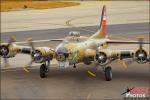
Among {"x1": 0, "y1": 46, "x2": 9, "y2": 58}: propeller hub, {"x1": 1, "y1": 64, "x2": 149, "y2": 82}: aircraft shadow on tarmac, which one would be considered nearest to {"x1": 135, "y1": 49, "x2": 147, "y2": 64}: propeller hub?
{"x1": 1, "y1": 64, "x2": 149, "y2": 82}: aircraft shadow on tarmac

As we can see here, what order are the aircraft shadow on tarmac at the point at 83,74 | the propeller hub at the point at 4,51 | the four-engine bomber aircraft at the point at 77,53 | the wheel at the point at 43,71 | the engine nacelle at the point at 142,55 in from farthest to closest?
1. the propeller hub at the point at 4,51
2. the aircraft shadow on tarmac at the point at 83,74
3. the wheel at the point at 43,71
4. the four-engine bomber aircraft at the point at 77,53
5. the engine nacelle at the point at 142,55

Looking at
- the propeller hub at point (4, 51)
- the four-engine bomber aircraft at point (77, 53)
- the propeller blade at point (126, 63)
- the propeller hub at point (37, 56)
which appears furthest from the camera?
the propeller hub at point (4, 51)

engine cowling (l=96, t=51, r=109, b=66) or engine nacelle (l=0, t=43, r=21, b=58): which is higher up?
engine nacelle (l=0, t=43, r=21, b=58)

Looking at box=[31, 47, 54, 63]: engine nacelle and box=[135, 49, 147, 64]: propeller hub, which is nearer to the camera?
box=[135, 49, 147, 64]: propeller hub

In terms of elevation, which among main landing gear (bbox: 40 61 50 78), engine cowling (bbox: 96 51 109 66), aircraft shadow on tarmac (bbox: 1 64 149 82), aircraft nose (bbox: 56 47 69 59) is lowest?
aircraft shadow on tarmac (bbox: 1 64 149 82)

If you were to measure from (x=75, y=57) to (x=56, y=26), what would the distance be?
3467 centimetres

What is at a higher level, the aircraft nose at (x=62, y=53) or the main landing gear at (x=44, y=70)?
the aircraft nose at (x=62, y=53)

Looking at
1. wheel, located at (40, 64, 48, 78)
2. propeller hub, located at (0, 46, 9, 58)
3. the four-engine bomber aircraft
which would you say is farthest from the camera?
propeller hub, located at (0, 46, 9, 58)

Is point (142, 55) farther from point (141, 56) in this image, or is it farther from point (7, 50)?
point (7, 50)

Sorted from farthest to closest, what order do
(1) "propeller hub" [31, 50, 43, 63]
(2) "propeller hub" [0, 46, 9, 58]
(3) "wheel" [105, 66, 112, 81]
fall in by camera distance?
(2) "propeller hub" [0, 46, 9, 58]
(1) "propeller hub" [31, 50, 43, 63]
(3) "wheel" [105, 66, 112, 81]

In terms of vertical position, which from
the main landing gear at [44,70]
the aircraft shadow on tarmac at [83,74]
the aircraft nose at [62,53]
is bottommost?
the aircraft shadow on tarmac at [83,74]

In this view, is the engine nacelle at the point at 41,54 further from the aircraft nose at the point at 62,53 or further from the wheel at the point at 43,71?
the aircraft nose at the point at 62,53

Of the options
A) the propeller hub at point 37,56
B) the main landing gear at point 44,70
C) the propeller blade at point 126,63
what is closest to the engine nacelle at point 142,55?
the propeller blade at point 126,63

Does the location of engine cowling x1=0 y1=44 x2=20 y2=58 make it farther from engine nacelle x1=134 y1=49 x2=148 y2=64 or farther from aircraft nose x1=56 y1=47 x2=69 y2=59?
engine nacelle x1=134 y1=49 x2=148 y2=64
